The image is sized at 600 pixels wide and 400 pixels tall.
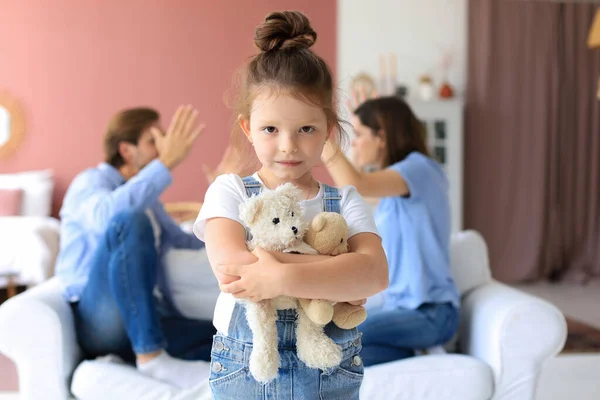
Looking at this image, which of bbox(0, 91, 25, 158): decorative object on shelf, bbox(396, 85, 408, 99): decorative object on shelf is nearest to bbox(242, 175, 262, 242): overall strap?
bbox(396, 85, 408, 99): decorative object on shelf

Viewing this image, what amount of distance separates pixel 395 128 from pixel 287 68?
112 centimetres

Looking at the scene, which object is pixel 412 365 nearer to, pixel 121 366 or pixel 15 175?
pixel 121 366

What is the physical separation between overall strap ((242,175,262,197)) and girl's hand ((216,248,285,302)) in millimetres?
160

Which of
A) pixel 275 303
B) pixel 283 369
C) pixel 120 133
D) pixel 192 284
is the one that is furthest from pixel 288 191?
pixel 120 133

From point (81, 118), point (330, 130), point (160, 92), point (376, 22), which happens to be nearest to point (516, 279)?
point (376, 22)

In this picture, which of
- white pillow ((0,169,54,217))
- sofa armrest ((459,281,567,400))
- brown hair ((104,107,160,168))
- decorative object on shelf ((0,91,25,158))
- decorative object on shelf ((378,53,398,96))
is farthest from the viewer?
decorative object on shelf ((378,53,398,96))

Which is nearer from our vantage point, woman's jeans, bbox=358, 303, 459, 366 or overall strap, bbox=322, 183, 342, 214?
overall strap, bbox=322, 183, 342, 214

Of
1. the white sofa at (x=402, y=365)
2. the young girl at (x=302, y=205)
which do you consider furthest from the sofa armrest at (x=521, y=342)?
the young girl at (x=302, y=205)

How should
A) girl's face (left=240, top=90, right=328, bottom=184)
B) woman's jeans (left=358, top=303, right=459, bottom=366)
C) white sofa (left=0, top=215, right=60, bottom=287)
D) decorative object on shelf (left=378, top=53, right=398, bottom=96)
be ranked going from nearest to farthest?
girl's face (left=240, top=90, right=328, bottom=184) → woman's jeans (left=358, top=303, right=459, bottom=366) → white sofa (left=0, top=215, right=60, bottom=287) → decorative object on shelf (left=378, top=53, right=398, bottom=96)

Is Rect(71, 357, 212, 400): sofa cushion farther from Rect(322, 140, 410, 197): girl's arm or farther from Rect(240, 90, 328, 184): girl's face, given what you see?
Rect(240, 90, 328, 184): girl's face

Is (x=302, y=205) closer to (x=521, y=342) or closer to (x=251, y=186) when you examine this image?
(x=251, y=186)

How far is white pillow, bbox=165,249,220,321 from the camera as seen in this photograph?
214 centimetres

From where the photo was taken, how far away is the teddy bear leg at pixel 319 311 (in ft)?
3.03

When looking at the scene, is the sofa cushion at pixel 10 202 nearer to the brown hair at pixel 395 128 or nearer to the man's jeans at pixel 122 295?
the man's jeans at pixel 122 295
